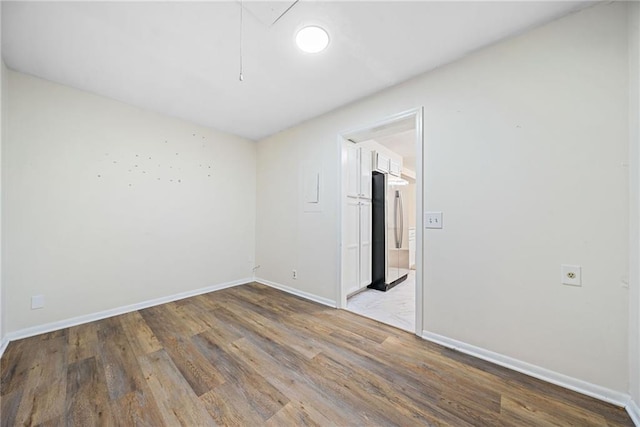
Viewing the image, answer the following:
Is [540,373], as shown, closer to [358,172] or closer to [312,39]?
[358,172]

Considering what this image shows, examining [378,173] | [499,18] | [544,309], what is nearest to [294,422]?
[544,309]

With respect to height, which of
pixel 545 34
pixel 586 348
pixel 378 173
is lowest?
pixel 586 348

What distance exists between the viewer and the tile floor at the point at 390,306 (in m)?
2.56

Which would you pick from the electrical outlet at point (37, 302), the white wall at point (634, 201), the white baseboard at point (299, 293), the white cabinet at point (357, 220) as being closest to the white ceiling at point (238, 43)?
the white wall at point (634, 201)

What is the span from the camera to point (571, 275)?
153 cm

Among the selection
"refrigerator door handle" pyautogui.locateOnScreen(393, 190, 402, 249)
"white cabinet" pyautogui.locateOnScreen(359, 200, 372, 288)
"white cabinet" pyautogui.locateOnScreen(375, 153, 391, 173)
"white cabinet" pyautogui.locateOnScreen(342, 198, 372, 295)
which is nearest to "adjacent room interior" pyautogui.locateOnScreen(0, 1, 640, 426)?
"white cabinet" pyautogui.locateOnScreen(342, 198, 372, 295)

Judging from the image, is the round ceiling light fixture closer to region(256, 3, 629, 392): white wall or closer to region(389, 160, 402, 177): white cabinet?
region(256, 3, 629, 392): white wall

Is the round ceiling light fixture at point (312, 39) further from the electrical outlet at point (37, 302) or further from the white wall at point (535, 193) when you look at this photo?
the electrical outlet at point (37, 302)

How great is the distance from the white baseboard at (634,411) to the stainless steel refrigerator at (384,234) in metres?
2.44

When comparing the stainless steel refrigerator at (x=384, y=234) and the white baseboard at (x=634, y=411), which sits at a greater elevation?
the stainless steel refrigerator at (x=384, y=234)

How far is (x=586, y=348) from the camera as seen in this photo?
148 centimetres

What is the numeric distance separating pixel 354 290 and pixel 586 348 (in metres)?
2.22

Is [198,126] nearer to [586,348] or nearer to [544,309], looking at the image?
[544,309]

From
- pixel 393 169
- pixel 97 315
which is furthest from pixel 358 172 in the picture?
pixel 97 315
